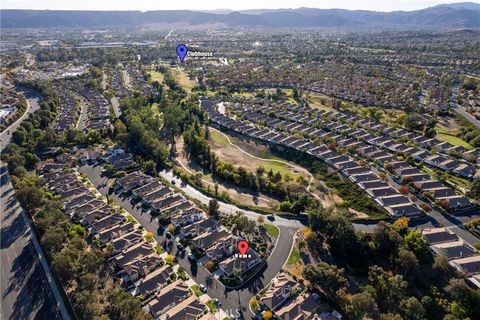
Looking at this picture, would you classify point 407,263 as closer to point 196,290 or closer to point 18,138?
point 196,290

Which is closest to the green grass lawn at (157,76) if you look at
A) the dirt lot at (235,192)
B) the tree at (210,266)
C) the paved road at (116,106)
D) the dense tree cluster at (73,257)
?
the paved road at (116,106)

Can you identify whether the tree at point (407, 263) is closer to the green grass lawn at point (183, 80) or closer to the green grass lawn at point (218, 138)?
the green grass lawn at point (218, 138)

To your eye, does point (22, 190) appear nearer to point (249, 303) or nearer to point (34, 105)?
point (249, 303)

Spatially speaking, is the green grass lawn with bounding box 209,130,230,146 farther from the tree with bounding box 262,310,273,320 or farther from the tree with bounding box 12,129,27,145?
the tree with bounding box 262,310,273,320

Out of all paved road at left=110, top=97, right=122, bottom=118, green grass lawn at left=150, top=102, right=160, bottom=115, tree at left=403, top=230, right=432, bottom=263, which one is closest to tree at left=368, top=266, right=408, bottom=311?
tree at left=403, top=230, right=432, bottom=263

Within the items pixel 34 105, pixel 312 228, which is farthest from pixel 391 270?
pixel 34 105
